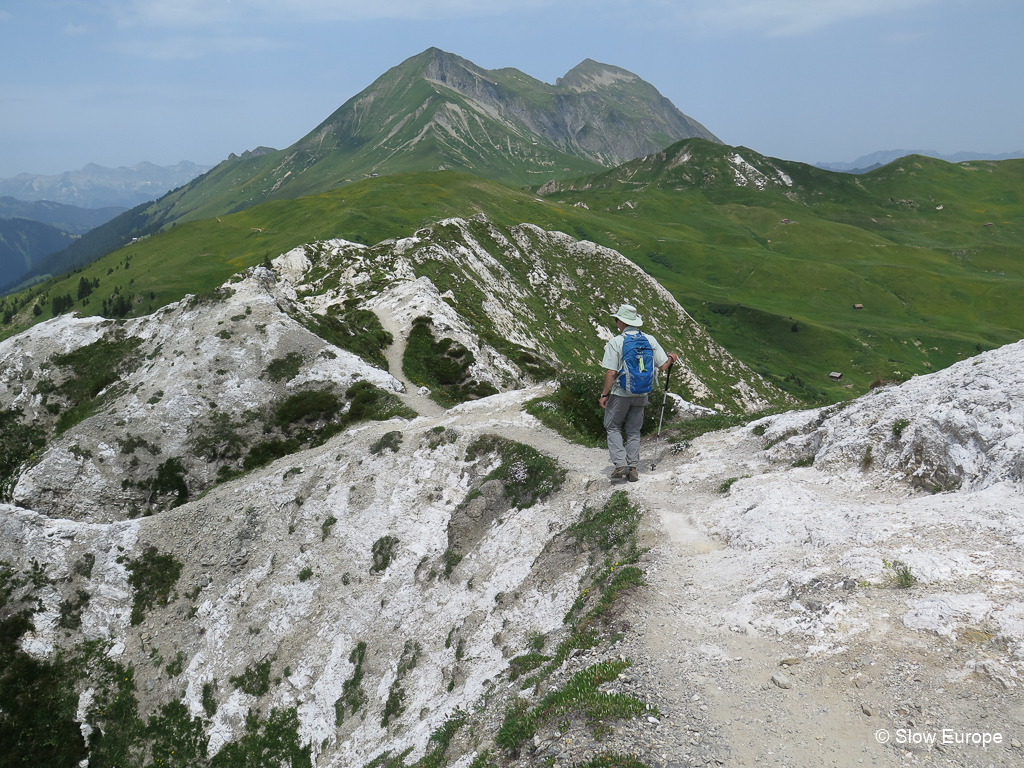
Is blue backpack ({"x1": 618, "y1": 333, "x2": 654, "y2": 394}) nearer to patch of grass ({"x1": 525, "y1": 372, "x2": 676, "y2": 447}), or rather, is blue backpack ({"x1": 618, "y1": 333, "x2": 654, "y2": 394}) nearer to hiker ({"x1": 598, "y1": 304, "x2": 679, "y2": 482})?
hiker ({"x1": 598, "y1": 304, "x2": 679, "y2": 482})

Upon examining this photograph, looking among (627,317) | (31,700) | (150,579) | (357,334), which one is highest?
(627,317)

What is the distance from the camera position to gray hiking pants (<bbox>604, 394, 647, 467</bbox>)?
1789cm

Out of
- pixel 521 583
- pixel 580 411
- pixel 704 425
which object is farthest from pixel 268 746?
pixel 704 425

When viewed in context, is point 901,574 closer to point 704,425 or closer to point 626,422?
point 626,422

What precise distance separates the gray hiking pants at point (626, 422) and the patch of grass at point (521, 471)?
3261 mm

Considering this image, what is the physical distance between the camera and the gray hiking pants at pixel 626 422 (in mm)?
17891

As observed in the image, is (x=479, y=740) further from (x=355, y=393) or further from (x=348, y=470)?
(x=355, y=393)

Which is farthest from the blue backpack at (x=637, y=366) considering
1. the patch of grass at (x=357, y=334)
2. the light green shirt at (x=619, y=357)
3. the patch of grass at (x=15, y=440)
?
the patch of grass at (x=15, y=440)

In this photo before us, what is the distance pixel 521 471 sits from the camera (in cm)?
2291

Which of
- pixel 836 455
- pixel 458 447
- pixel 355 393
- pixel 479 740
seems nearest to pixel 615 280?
pixel 355 393

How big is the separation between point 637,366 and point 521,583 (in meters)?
8.55

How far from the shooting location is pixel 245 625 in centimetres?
2392

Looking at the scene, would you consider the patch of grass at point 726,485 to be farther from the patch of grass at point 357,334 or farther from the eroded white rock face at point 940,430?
the patch of grass at point 357,334

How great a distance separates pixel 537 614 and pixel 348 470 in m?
16.4
